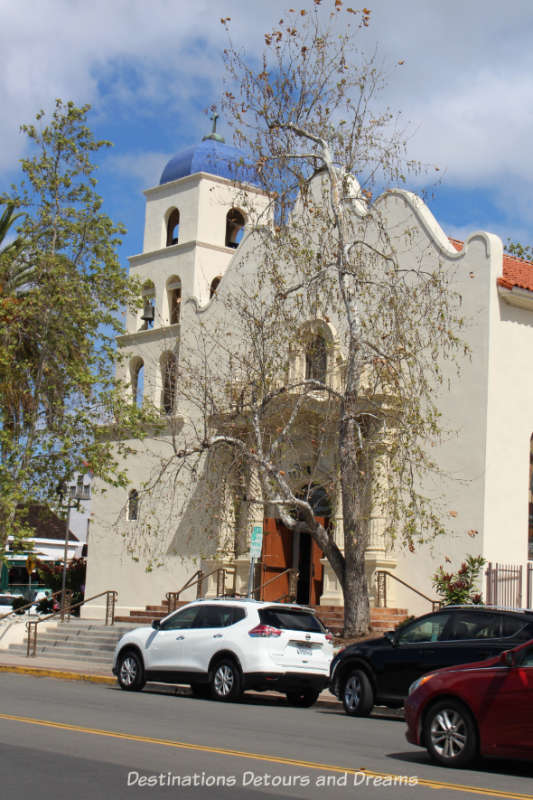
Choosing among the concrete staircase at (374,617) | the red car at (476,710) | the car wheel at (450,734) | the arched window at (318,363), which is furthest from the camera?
the arched window at (318,363)

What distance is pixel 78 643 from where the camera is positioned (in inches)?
1039

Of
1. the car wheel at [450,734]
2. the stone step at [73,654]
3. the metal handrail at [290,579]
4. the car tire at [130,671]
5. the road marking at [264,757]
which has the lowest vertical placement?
the stone step at [73,654]

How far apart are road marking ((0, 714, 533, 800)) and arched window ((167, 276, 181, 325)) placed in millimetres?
21797

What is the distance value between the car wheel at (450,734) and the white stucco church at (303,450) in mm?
11375

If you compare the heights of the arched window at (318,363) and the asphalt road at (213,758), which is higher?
the arched window at (318,363)

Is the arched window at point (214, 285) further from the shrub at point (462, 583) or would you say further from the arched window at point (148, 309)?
the shrub at point (462, 583)

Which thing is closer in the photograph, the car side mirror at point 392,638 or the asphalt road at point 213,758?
the asphalt road at point 213,758

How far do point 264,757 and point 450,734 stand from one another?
169 cm

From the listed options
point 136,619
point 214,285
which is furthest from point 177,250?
point 136,619

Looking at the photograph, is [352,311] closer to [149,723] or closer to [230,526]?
[230,526]

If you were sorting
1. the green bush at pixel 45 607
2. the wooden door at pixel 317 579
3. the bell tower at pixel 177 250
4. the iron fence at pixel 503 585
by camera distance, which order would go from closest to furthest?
the iron fence at pixel 503 585 → the wooden door at pixel 317 579 → the bell tower at pixel 177 250 → the green bush at pixel 45 607

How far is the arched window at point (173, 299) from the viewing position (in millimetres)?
33094

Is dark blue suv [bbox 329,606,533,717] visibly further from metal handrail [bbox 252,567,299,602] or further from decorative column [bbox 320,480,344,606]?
metal handrail [bbox 252,567,299,602]

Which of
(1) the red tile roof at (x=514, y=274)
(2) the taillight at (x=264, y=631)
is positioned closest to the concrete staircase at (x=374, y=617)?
(2) the taillight at (x=264, y=631)
